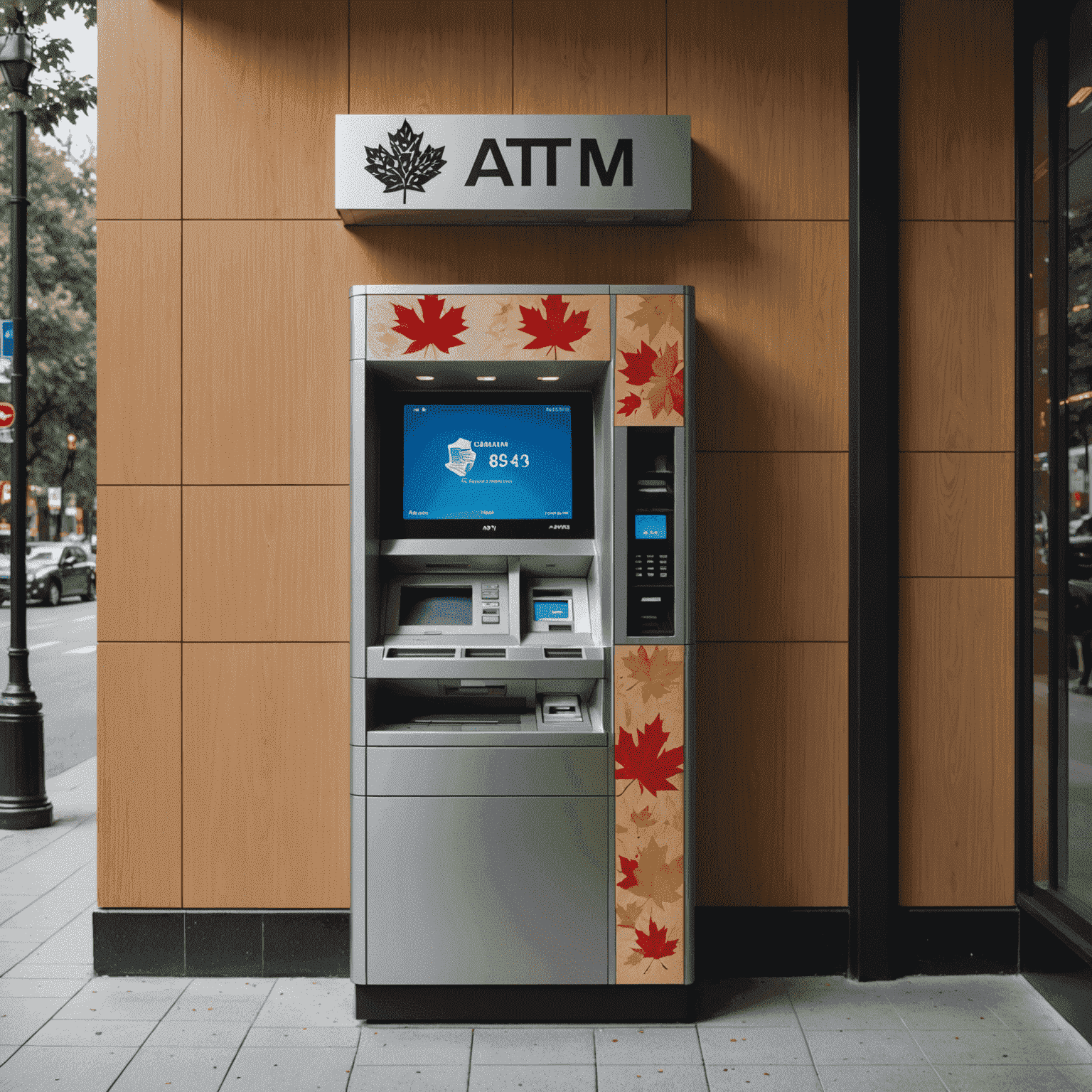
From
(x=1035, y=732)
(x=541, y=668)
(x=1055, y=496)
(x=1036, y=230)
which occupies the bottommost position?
(x=1035, y=732)

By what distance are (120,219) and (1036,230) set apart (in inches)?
133

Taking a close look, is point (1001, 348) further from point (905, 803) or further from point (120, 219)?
point (120, 219)

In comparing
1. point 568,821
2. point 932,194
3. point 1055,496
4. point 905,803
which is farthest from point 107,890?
point 932,194

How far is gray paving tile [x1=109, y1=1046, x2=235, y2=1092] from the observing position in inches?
110

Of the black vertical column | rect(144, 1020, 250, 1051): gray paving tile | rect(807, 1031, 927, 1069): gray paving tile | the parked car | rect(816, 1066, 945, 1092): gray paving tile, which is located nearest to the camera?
rect(816, 1066, 945, 1092): gray paving tile

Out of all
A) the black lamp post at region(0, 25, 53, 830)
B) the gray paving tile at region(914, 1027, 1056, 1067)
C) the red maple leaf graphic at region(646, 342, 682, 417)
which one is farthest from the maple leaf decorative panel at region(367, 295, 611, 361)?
the black lamp post at region(0, 25, 53, 830)

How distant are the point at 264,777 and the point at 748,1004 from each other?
1921mm

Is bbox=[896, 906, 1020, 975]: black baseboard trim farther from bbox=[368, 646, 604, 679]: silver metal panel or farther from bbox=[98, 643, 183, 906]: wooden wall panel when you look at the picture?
bbox=[98, 643, 183, 906]: wooden wall panel

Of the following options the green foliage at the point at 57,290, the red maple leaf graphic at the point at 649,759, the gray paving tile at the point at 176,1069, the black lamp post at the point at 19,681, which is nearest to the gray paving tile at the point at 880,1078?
the red maple leaf graphic at the point at 649,759

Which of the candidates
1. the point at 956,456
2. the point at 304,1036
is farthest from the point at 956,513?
the point at 304,1036

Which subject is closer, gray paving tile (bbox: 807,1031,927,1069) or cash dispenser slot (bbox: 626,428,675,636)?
gray paving tile (bbox: 807,1031,927,1069)

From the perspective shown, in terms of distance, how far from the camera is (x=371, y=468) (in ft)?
10.6

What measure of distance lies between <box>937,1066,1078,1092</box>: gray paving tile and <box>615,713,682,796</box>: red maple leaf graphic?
117 cm

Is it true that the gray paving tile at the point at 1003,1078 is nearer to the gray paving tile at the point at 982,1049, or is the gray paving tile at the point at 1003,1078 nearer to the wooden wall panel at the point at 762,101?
the gray paving tile at the point at 982,1049
